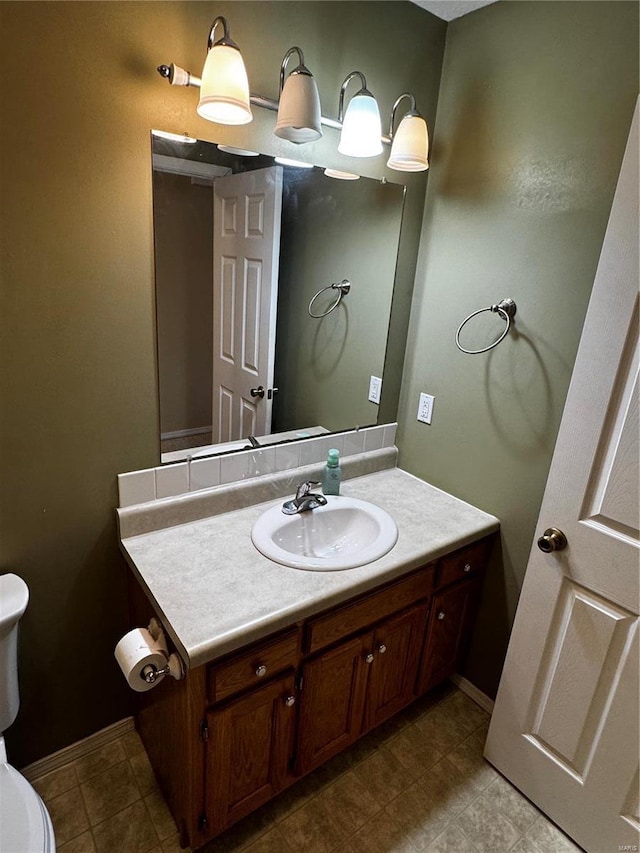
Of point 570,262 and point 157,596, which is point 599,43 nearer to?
point 570,262

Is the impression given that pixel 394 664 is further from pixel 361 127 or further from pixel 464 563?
pixel 361 127

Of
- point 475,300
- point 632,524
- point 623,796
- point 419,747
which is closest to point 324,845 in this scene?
point 419,747

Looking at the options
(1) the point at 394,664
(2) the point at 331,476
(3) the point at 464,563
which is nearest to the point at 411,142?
(2) the point at 331,476

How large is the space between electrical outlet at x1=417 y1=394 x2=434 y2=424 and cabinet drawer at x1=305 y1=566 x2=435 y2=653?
0.59 meters

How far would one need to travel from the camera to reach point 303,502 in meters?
1.55

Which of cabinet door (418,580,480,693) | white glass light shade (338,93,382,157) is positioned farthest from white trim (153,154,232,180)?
cabinet door (418,580,480,693)

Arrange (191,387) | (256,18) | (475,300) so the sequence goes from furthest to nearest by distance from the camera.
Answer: (475,300)
(191,387)
(256,18)

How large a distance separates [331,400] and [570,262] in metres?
0.90

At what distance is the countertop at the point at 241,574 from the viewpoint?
1.07 metres

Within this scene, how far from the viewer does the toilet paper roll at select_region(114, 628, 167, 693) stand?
1089 millimetres

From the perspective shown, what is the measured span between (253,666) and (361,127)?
1459 millimetres

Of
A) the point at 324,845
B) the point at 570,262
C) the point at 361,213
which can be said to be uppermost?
the point at 361,213

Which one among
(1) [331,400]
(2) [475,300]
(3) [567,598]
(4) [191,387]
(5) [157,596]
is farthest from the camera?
(1) [331,400]

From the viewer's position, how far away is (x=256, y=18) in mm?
1250
